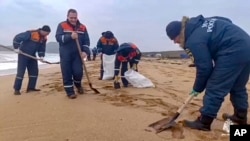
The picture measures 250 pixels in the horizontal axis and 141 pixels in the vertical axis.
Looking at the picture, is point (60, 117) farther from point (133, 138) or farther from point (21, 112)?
point (133, 138)

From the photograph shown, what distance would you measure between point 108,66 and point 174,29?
5.86m

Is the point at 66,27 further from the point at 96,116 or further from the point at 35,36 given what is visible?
the point at 96,116

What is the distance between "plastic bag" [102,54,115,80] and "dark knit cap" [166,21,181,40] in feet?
18.4

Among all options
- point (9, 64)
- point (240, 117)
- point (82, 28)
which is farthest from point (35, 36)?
point (9, 64)

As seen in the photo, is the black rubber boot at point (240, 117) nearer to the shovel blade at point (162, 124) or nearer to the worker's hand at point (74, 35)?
the shovel blade at point (162, 124)

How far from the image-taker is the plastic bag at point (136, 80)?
8.12 metres

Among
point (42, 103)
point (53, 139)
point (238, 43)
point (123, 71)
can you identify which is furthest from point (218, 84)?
point (123, 71)

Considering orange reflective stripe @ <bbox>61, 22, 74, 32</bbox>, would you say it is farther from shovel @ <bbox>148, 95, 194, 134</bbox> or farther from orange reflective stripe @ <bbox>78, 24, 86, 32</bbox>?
shovel @ <bbox>148, 95, 194, 134</bbox>

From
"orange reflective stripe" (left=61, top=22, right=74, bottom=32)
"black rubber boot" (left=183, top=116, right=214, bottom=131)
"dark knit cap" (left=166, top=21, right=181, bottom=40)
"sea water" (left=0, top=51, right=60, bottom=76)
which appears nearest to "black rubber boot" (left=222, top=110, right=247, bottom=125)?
"black rubber boot" (left=183, top=116, right=214, bottom=131)

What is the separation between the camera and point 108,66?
9.91 m

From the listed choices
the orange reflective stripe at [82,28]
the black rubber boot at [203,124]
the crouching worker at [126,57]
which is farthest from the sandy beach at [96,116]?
the orange reflective stripe at [82,28]

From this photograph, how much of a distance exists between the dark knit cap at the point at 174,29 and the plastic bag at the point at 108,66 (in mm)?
5596

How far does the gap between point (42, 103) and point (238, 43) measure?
151 inches

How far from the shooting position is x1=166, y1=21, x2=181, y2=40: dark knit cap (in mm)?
4164
